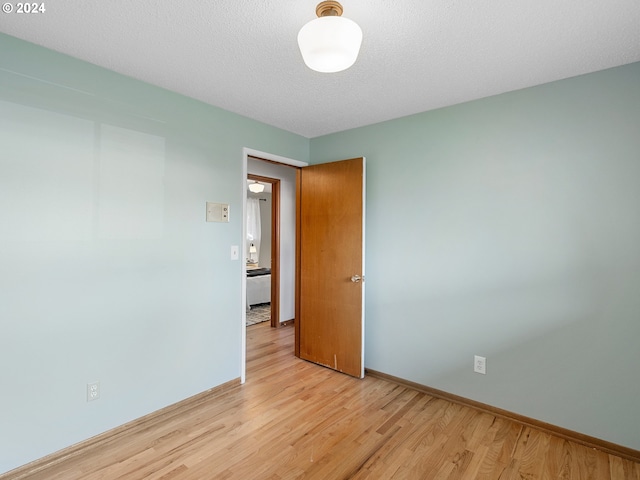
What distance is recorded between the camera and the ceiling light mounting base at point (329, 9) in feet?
4.66

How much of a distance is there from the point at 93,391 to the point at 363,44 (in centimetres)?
262

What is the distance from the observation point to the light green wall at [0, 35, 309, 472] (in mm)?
1767

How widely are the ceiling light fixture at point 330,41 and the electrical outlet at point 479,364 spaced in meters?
2.29

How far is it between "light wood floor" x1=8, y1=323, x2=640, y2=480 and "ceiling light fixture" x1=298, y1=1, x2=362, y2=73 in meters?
2.08

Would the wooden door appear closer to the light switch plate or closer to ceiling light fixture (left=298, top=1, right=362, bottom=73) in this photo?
the light switch plate

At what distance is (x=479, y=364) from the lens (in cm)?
A: 251

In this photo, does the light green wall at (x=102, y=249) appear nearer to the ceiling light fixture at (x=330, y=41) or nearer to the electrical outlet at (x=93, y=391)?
the electrical outlet at (x=93, y=391)

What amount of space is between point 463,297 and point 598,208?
1.04 metres

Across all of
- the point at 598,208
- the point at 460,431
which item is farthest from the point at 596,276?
the point at 460,431

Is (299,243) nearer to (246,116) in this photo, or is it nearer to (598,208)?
(246,116)

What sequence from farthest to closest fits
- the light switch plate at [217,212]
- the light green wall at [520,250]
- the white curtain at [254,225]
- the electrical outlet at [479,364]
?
the white curtain at [254,225] < the light switch plate at [217,212] < the electrical outlet at [479,364] < the light green wall at [520,250]

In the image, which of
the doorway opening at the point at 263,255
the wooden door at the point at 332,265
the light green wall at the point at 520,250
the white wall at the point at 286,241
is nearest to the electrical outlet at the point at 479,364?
the light green wall at the point at 520,250

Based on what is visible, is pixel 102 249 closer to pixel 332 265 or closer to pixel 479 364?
pixel 332 265

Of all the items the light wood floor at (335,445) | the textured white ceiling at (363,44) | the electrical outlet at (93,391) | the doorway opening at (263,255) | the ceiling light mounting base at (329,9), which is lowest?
the light wood floor at (335,445)
